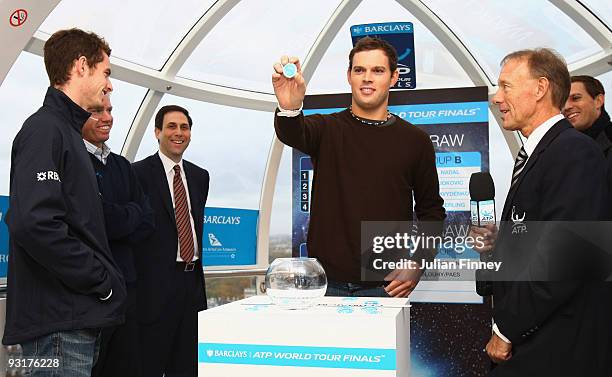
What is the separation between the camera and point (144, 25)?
6598 mm

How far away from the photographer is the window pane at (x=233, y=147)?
7.78 metres

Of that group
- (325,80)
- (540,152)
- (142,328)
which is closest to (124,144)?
(325,80)

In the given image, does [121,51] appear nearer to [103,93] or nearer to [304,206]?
[304,206]

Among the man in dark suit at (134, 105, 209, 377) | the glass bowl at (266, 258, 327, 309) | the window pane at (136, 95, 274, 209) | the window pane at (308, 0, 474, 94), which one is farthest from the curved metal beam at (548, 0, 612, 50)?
the glass bowl at (266, 258, 327, 309)

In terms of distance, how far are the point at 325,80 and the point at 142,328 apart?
15.7 feet

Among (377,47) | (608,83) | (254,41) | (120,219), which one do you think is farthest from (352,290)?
(608,83)

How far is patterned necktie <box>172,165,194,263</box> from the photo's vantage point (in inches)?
156

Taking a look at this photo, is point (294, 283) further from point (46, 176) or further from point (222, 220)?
point (222, 220)

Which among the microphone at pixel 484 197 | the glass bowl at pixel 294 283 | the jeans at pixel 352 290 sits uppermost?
the microphone at pixel 484 197

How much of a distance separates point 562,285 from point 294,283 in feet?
3.14

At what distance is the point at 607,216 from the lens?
6.56ft

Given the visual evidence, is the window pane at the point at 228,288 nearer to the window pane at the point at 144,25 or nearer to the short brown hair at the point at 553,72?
the window pane at the point at 144,25

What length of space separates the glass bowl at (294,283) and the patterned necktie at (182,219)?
2.35 m

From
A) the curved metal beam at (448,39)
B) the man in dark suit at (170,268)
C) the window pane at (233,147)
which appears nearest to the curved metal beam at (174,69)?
the window pane at (233,147)
